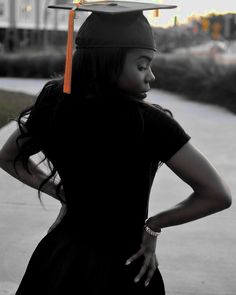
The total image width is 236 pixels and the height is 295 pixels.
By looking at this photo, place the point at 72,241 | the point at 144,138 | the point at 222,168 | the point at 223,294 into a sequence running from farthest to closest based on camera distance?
1. the point at 222,168
2. the point at 223,294
3. the point at 72,241
4. the point at 144,138

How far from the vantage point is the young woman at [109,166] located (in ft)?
5.88

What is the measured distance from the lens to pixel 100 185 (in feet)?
6.14

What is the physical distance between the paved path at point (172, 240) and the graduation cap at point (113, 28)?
229 centimetres

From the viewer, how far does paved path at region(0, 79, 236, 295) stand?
404 cm

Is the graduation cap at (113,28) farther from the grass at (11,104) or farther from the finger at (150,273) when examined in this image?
the grass at (11,104)

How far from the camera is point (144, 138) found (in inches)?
70.1

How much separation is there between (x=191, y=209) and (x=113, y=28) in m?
0.54

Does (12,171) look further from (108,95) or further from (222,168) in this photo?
(222,168)

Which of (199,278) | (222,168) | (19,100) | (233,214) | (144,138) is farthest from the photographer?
(19,100)

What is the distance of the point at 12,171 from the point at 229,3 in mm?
14919

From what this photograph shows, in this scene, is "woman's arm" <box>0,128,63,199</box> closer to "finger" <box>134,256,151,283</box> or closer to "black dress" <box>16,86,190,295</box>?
"black dress" <box>16,86,190,295</box>

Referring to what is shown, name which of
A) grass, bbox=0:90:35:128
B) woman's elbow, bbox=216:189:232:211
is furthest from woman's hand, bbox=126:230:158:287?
grass, bbox=0:90:35:128

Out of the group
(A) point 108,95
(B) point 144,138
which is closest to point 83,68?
(A) point 108,95

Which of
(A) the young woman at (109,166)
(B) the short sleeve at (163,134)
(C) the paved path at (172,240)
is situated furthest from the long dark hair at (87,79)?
(C) the paved path at (172,240)
